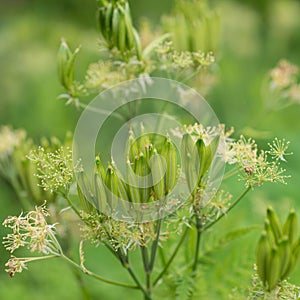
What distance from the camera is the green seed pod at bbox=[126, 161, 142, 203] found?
0.89 m

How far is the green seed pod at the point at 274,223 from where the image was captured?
0.83 m

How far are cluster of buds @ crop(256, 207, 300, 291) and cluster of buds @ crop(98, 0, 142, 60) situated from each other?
1.52 feet

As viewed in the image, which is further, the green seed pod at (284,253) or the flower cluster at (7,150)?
the flower cluster at (7,150)

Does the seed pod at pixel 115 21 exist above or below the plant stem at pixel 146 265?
above

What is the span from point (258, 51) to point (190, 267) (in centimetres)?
210

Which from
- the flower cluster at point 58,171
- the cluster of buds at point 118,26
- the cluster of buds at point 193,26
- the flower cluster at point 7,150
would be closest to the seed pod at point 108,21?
the cluster of buds at point 118,26

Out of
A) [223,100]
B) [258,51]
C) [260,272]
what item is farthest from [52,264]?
[258,51]

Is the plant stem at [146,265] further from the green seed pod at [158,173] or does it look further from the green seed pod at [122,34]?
the green seed pod at [122,34]

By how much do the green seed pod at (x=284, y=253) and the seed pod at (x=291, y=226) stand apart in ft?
0.05

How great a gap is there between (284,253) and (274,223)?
4cm

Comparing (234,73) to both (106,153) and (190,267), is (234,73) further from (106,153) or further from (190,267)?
(190,267)

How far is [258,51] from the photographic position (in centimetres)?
306

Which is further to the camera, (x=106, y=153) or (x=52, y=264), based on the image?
(x=106, y=153)

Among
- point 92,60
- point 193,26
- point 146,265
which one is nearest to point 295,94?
point 193,26
